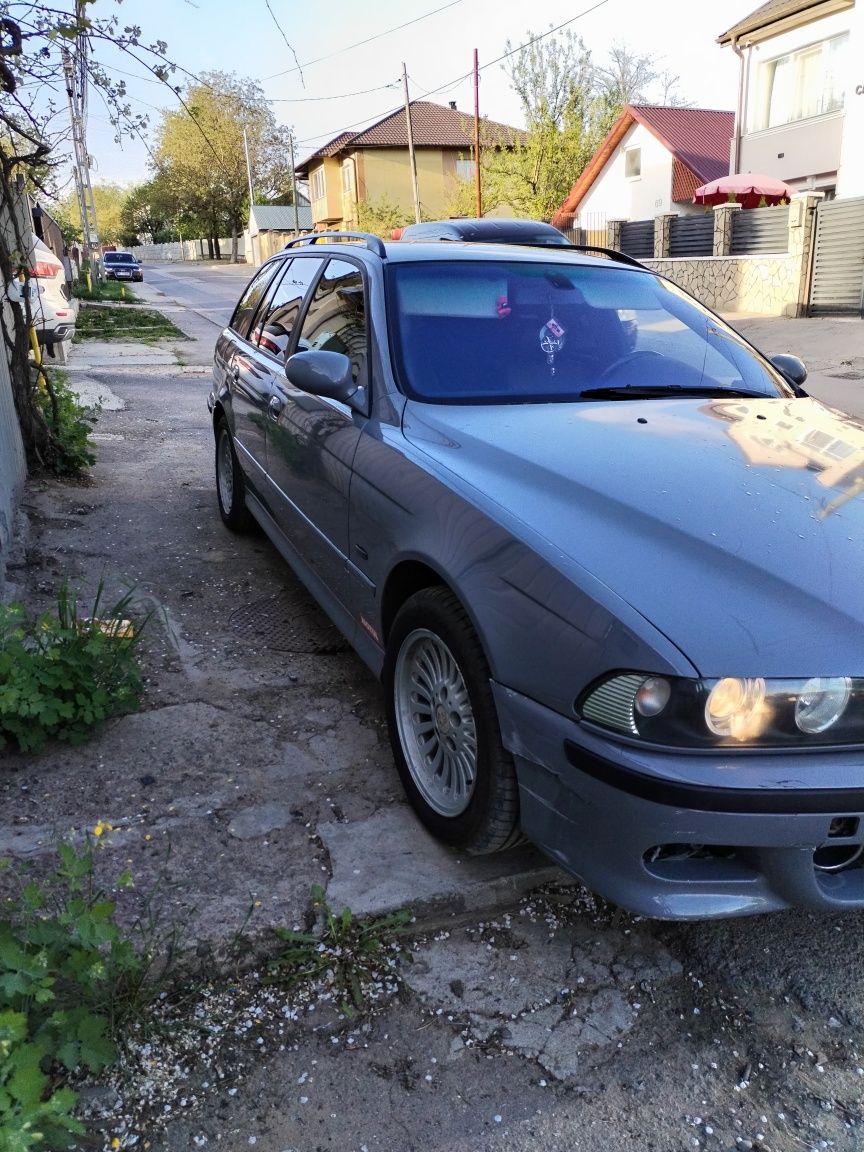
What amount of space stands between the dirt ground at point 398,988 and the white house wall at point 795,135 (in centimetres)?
2444

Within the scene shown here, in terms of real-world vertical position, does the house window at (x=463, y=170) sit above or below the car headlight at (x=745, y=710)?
above

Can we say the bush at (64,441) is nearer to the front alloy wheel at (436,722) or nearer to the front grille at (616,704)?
the front alloy wheel at (436,722)

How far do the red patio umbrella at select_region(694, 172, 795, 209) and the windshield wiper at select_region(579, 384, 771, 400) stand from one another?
79.3ft

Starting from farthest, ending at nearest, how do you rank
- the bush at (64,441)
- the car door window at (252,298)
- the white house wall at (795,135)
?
the white house wall at (795,135) → the bush at (64,441) → the car door window at (252,298)

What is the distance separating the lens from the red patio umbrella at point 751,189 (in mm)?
25016

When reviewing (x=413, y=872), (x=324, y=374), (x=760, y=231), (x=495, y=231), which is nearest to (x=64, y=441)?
(x=495, y=231)

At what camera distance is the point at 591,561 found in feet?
7.07

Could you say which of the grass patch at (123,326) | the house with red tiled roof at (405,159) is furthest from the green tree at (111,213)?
the grass patch at (123,326)

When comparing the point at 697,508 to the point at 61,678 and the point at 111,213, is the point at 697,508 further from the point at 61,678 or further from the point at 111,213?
the point at 111,213

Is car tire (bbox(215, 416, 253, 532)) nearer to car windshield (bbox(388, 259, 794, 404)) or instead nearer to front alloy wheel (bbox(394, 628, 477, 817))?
car windshield (bbox(388, 259, 794, 404))

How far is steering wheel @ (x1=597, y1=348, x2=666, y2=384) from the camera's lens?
3.43 meters

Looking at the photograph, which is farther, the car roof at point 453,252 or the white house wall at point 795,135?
the white house wall at point 795,135

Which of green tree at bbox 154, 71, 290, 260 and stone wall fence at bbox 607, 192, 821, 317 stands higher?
green tree at bbox 154, 71, 290, 260

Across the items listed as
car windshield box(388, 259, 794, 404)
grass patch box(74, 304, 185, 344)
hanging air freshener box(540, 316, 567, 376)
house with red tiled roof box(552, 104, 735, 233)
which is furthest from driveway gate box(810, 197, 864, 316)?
hanging air freshener box(540, 316, 567, 376)
